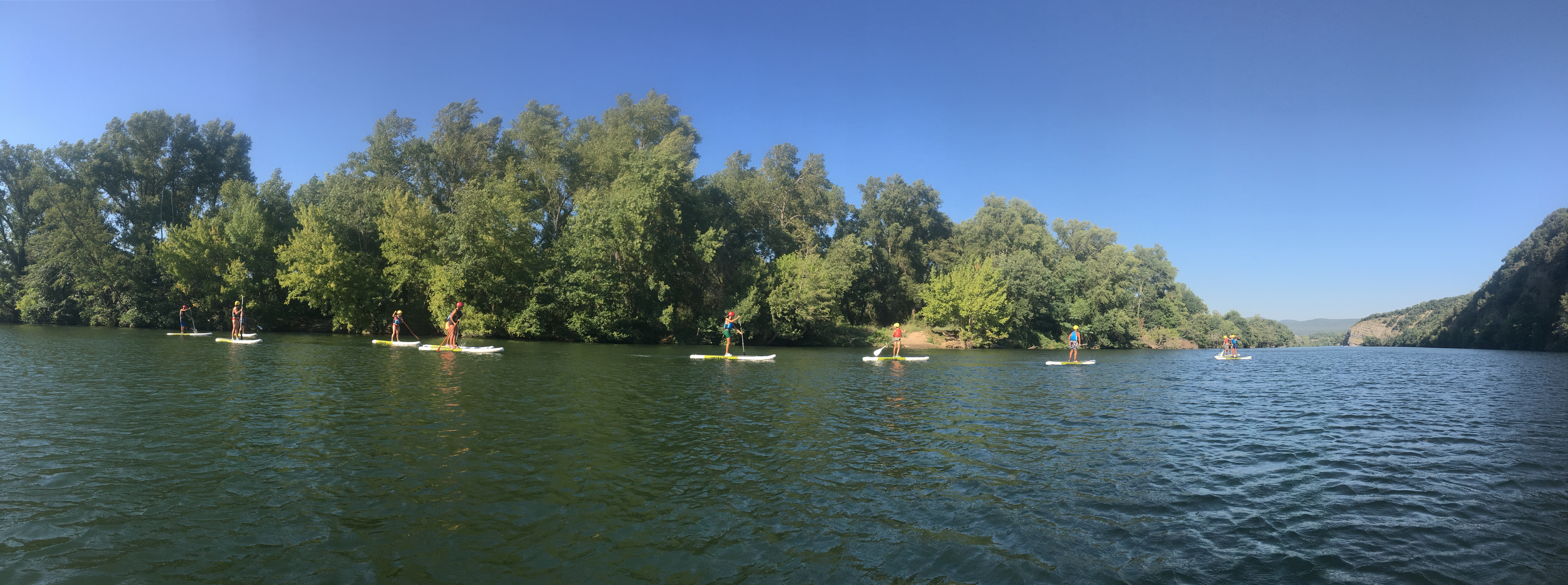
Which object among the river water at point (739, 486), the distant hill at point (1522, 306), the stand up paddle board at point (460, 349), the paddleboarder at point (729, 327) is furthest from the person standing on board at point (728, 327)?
the distant hill at point (1522, 306)

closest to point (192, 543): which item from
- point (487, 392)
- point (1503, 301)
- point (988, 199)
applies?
point (487, 392)

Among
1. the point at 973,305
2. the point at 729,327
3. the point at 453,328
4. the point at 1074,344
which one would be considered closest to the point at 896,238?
the point at 973,305

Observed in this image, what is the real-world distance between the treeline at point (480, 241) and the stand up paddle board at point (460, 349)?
1481cm

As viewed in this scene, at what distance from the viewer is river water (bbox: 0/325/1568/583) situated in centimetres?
657

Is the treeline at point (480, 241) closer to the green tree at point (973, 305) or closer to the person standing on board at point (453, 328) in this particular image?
the green tree at point (973, 305)

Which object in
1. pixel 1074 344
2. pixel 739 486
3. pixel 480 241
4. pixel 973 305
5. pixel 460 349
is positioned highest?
pixel 480 241

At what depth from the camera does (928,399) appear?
19781 millimetres

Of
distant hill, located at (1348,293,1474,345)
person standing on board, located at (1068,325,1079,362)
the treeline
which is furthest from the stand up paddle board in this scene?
distant hill, located at (1348,293,1474,345)

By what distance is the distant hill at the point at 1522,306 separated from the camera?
2842 inches

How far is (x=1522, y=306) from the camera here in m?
77.0

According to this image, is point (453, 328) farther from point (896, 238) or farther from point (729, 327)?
point (896, 238)

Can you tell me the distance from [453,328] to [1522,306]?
11028 cm

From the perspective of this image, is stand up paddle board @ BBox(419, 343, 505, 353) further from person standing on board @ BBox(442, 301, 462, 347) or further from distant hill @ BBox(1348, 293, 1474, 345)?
distant hill @ BBox(1348, 293, 1474, 345)

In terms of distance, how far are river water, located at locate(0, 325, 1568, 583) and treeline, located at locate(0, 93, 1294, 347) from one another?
29.9 meters
